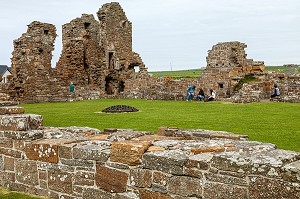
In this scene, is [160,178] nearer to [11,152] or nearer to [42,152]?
[42,152]

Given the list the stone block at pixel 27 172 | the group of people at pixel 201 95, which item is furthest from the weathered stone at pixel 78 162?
the group of people at pixel 201 95

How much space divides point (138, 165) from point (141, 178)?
0.59ft

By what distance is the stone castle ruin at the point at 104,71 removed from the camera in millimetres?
26531

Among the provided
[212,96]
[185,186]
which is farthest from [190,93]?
[185,186]

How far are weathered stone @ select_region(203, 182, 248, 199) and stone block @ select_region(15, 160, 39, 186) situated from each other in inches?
130

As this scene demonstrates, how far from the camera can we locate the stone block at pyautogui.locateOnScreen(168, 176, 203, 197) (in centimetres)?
469

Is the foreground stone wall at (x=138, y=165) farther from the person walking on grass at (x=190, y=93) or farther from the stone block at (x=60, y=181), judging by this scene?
the person walking on grass at (x=190, y=93)

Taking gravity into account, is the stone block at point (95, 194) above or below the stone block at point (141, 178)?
below

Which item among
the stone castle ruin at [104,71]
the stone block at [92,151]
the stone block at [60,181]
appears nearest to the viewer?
the stone block at [92,151]

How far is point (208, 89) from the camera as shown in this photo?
91.4 ft

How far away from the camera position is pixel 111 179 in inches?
218

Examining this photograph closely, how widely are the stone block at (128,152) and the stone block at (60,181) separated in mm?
1038

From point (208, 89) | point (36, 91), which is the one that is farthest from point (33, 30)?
point (208, 89)

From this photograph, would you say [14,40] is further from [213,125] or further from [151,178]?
[151,178]
